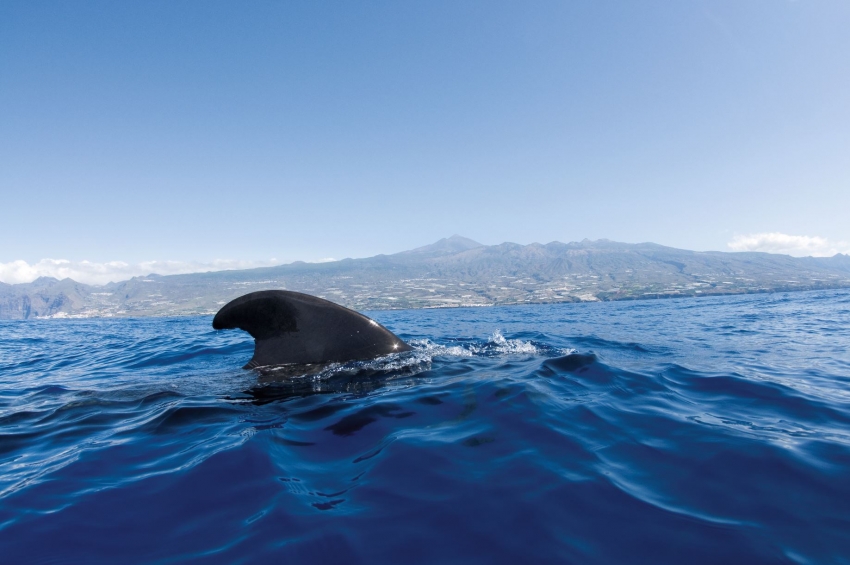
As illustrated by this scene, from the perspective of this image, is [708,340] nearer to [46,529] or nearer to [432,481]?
[432,481]

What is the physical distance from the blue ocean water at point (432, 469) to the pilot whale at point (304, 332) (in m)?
0.67

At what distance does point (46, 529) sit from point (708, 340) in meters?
19.9

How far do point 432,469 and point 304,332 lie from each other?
5.85 meters

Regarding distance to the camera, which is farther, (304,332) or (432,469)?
(304,332)

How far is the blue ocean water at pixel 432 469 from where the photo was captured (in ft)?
11.0

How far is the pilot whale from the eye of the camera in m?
9.13

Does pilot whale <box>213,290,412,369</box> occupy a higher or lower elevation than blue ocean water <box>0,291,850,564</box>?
higher

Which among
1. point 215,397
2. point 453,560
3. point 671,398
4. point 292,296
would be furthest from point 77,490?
point 671,398

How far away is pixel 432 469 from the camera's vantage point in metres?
4.66

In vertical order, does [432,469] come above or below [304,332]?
below

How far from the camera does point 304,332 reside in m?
9.65

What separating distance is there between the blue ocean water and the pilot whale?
0.67 meters

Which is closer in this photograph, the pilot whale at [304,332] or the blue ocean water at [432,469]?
the blue ocean water at [432,469]

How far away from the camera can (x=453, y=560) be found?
10.2ft
